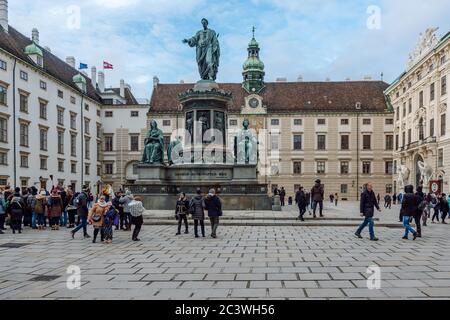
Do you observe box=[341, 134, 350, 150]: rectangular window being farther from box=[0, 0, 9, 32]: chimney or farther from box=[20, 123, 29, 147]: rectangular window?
box=[0, 0, 9, 32]: chimney

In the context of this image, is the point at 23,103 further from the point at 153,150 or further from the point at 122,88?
the point at 122,88

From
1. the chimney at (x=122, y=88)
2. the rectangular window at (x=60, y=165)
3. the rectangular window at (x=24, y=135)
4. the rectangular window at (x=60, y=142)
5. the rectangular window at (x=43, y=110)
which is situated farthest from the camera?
the chimney at (x=122, y=88)

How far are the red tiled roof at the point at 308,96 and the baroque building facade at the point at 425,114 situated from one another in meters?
6.69

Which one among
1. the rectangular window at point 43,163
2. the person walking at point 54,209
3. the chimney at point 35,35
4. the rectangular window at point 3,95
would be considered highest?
the chimney at point 35,35

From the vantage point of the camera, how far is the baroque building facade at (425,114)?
133ft

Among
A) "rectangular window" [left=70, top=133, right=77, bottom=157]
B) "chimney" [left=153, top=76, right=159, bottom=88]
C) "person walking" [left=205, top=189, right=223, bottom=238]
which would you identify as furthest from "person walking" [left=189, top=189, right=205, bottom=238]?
"chimney" [left=153, top=76, right=159, bottom=88]

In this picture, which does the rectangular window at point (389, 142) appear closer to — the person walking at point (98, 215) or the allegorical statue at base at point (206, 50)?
the allegorical statue at base at point (206, 50)

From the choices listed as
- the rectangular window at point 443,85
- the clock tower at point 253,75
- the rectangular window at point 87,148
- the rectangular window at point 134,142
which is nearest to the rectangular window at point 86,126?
the rectangular window at point 87,148

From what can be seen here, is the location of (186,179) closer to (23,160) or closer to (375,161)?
(23,160)

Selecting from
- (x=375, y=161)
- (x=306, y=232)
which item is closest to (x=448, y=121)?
(x=375, y=161)

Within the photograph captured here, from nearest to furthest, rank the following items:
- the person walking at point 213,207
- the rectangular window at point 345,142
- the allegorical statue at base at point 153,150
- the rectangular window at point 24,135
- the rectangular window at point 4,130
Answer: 1. the person walking at point 213,207
2. the allegorical statue at base at point 153,150
3. the rectangular window at point 4,130
4. the rectangular window at point 24,135
5. the rectangular window at point 345,142

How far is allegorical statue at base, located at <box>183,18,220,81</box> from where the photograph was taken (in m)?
24.2
